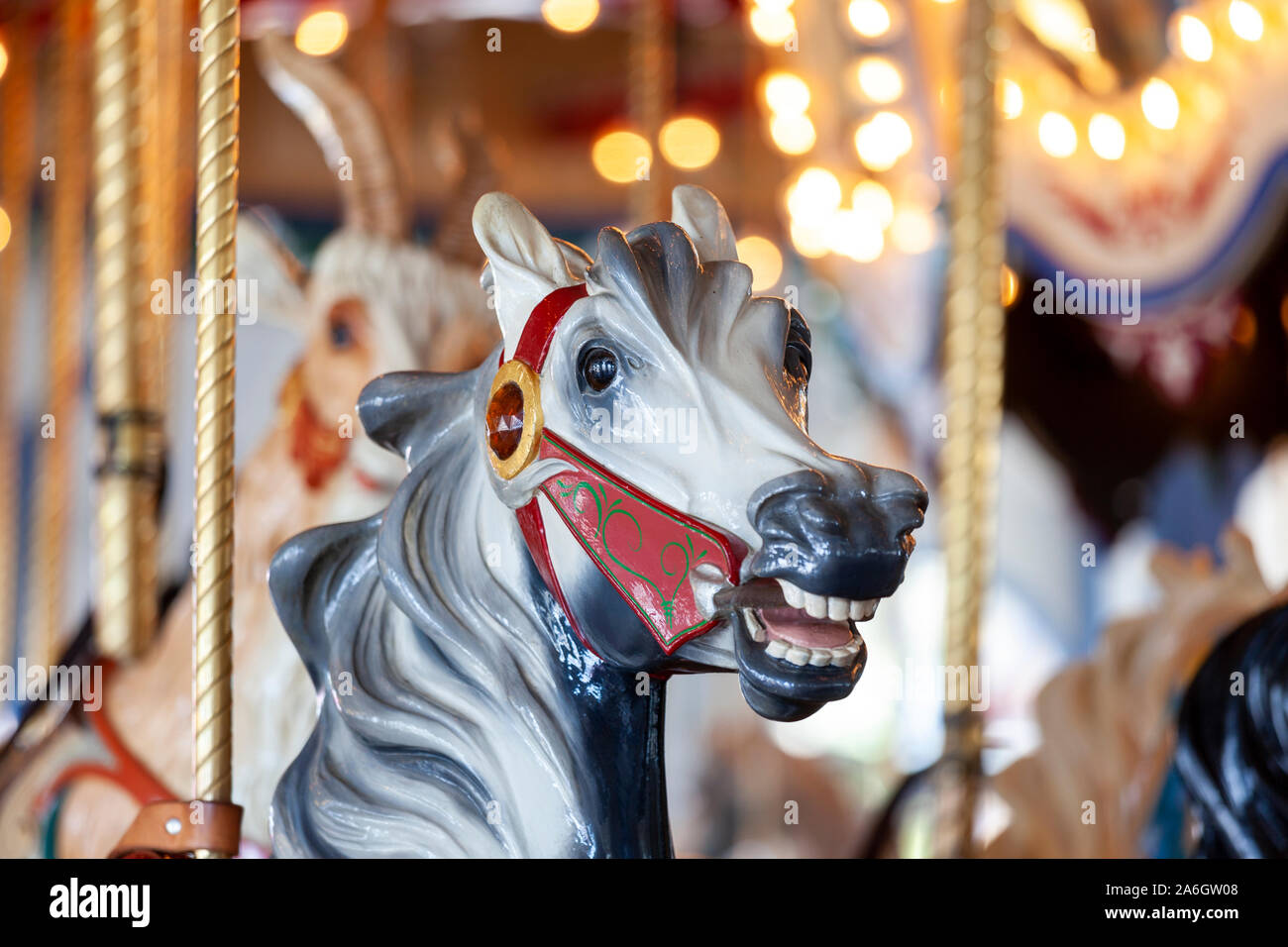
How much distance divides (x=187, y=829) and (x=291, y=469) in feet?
3.17

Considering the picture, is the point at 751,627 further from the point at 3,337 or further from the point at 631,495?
the point at 3,337

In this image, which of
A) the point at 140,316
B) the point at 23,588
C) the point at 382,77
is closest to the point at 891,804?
the point at 140,316

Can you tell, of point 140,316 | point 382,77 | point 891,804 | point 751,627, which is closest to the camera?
point 751,627

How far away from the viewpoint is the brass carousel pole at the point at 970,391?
2.48 m

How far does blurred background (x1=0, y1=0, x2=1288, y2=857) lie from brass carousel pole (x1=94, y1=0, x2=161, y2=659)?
137 mm

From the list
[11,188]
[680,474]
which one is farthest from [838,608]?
[11,188]

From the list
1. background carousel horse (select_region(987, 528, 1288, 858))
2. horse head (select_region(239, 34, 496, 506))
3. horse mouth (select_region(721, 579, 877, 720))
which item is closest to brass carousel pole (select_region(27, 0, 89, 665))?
horse head (select_region(239, 34, 496, 506))

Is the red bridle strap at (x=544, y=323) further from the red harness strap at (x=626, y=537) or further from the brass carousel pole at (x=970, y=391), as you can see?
the brass carousel pole at (x=970, y=391)

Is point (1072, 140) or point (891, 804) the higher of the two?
point (1072, 140)

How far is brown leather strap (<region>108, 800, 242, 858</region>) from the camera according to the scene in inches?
50.5

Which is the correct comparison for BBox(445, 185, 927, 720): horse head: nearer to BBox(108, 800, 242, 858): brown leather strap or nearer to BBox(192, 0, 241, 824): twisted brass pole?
BBox(192, 0, 241, 824): twisted brass pole

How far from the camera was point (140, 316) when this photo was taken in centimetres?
226

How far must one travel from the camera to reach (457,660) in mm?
1210
